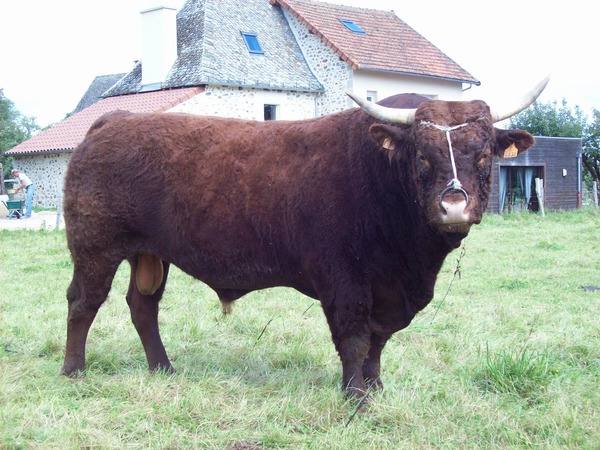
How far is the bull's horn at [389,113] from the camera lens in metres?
4.05

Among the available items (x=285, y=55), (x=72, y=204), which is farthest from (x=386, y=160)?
(x=285, y=55)

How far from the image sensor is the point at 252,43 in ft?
Result: 82.2

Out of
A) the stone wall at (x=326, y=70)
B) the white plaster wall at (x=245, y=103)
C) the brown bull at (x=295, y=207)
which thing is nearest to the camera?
the brown bull at (x=295, y=207)

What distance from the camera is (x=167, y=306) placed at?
23.1 feet

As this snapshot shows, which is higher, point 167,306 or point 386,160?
point 386,160

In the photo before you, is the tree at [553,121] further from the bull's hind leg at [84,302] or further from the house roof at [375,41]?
the bull's hind leg at [84,302]

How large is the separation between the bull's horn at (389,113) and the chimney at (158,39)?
67.3ft

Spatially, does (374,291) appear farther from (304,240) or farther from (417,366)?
(417,366)

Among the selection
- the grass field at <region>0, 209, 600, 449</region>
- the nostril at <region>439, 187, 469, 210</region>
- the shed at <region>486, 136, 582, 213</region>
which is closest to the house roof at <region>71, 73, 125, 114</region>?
the shed at <region>486, 136, 582, 213</region>

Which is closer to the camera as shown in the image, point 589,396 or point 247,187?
point 589,396

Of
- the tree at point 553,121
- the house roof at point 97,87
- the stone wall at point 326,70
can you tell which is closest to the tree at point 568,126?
the tree at point 553,121

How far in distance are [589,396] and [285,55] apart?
878 inches

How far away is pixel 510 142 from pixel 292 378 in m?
2.04

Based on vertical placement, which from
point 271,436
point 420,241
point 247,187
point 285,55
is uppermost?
point 285,55
